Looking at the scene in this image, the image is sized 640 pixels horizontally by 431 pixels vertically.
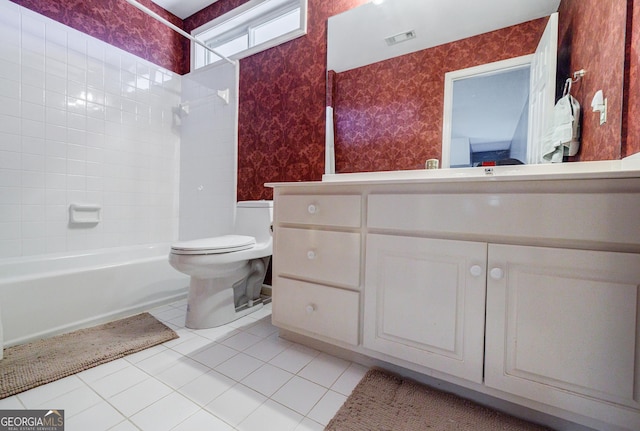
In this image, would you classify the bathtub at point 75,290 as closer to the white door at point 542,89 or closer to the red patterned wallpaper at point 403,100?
A: the red patterned wallpaper at point 403,100

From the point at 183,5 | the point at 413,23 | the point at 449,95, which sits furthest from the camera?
the point at 183,5

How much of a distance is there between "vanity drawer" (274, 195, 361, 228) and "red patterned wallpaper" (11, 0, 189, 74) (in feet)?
6.66

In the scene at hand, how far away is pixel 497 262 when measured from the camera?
0.82 metres

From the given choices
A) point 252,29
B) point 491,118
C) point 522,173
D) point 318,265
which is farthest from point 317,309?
point 252,29

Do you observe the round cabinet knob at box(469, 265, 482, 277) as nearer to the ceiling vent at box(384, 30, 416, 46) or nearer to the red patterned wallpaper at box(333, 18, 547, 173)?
the red patterned wallpaper at box(333, 18, 547, 173)

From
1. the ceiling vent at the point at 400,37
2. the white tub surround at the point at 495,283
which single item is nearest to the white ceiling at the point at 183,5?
the ceiling vent at the point at 400,37

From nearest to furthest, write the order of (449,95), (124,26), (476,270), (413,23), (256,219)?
(476,270) < (449,95) < (413,23) < (256,219) < (124,26)

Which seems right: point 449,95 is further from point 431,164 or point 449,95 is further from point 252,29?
point 252,29

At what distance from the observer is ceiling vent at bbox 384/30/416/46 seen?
1413 millimetres

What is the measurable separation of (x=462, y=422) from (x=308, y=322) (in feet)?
2.07

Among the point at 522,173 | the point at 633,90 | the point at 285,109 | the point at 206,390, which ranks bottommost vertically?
the point at 206,390

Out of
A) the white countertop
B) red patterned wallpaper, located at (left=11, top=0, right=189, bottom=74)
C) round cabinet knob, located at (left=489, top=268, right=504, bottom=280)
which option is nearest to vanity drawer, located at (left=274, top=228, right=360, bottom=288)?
the white countertop

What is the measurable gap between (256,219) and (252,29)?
162 cm

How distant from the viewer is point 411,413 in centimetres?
88
